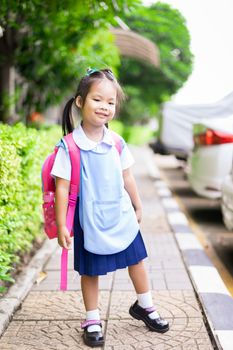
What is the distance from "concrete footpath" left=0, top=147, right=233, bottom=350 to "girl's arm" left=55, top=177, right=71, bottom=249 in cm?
63

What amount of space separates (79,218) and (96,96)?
0.73 meters

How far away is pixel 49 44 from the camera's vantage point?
8344 millimetres

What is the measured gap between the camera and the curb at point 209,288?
3.38 metres

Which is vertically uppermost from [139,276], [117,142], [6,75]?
[117,142]

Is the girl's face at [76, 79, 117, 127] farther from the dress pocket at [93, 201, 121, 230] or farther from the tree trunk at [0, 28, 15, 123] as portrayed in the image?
the tree trunk at [0, 28, 15, 123]

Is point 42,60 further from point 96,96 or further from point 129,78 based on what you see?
point 129,78

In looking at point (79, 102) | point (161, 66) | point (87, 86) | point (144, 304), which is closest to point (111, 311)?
point (144, 304)

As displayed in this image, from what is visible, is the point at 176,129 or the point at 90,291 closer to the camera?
the point at 90,291

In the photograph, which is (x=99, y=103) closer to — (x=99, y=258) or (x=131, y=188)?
(x=131, y=188)

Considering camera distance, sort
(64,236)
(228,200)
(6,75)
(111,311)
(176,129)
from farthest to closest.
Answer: (176,129), (6,75), (228,200), (111,311), (64,236)

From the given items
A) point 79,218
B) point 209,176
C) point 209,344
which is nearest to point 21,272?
point 79,218

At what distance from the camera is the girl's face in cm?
323

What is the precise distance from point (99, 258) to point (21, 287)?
1.23m

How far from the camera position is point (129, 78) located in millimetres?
28141
